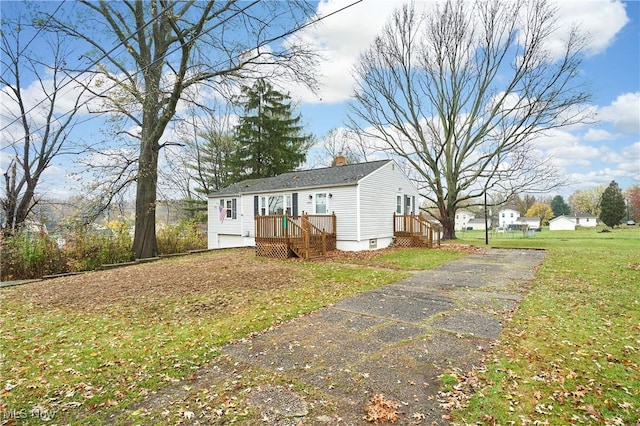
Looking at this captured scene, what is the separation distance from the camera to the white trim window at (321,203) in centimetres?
1520

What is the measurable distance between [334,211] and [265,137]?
54.0ft

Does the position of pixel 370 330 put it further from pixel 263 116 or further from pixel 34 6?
pixel 263 116

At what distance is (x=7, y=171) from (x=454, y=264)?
19465mm

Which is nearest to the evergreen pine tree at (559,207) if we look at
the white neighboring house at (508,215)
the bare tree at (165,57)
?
the white neighboring house at (508,215)

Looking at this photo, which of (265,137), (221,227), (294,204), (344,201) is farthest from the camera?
(265,137)

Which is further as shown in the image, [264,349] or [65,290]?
[65,290]

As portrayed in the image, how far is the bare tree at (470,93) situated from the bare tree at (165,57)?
11.6 metres

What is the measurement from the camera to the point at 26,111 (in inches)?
567

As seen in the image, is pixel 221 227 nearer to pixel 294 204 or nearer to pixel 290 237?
pixel 294 204

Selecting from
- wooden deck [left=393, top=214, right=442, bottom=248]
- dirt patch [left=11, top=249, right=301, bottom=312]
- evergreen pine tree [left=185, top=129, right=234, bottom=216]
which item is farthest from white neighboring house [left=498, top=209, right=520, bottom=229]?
dirt patch [left=11, top=249, right=301, bottom=312]

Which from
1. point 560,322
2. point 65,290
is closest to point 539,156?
point 560,322

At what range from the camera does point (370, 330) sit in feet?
16.2

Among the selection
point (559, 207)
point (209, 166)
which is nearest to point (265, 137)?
point (209, 166)

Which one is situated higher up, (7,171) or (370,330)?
(7,171)
